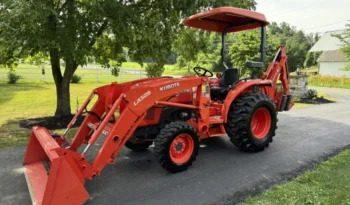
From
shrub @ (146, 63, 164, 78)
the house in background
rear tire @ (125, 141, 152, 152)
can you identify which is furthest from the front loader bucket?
the house in background

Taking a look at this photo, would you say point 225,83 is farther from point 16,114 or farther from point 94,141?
point 16,114

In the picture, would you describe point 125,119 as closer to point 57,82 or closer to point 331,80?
point 57,82

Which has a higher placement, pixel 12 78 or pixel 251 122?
pixel 12 78

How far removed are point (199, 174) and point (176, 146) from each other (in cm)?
53

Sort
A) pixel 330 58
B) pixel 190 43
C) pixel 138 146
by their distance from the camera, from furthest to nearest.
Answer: pixel 330 58 → pixel 190 43 → pixel 138 146

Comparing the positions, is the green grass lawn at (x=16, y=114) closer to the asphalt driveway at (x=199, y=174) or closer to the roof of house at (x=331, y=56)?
the asphalt driveway at (x=199, y=174)

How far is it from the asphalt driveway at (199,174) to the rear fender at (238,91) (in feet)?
2.72

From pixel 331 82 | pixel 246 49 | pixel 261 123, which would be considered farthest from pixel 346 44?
pixel 261 123

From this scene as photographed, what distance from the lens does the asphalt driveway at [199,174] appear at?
3.45 meters

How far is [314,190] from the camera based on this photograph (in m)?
3.50

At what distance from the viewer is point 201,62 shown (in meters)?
33.2

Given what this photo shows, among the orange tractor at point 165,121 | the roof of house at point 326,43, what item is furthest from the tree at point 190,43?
the roof of house at point 326,43

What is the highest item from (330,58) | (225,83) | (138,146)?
(330,58)

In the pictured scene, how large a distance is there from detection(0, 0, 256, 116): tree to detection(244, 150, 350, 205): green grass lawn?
3.87 meters
